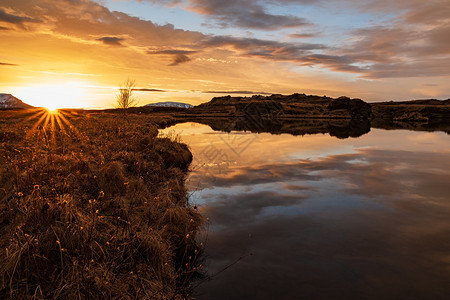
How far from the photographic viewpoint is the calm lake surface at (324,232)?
21.8 ft

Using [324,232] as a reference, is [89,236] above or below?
above

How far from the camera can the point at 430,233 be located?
9.30m

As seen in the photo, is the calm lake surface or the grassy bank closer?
the grassy bank

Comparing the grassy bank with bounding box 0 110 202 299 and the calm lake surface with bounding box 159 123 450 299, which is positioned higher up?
the grassy bank with bounding box 0 110 202 299

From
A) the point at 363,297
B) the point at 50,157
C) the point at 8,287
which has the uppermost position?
the point at 50,157

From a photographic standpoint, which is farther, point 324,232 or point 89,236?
point 324,232

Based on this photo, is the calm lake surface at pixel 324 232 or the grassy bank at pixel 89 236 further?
Answer: the calm lake surface at pixel 324 232

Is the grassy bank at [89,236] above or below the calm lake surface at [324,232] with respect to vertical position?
above

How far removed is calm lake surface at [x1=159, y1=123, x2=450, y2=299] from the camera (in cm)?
664

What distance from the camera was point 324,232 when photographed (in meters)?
9.29

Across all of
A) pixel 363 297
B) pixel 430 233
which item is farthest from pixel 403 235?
pixel 363 297

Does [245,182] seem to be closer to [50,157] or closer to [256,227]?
[256,227]

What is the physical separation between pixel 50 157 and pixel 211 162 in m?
11.0

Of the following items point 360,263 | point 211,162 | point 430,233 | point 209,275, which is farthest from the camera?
point 211,162
